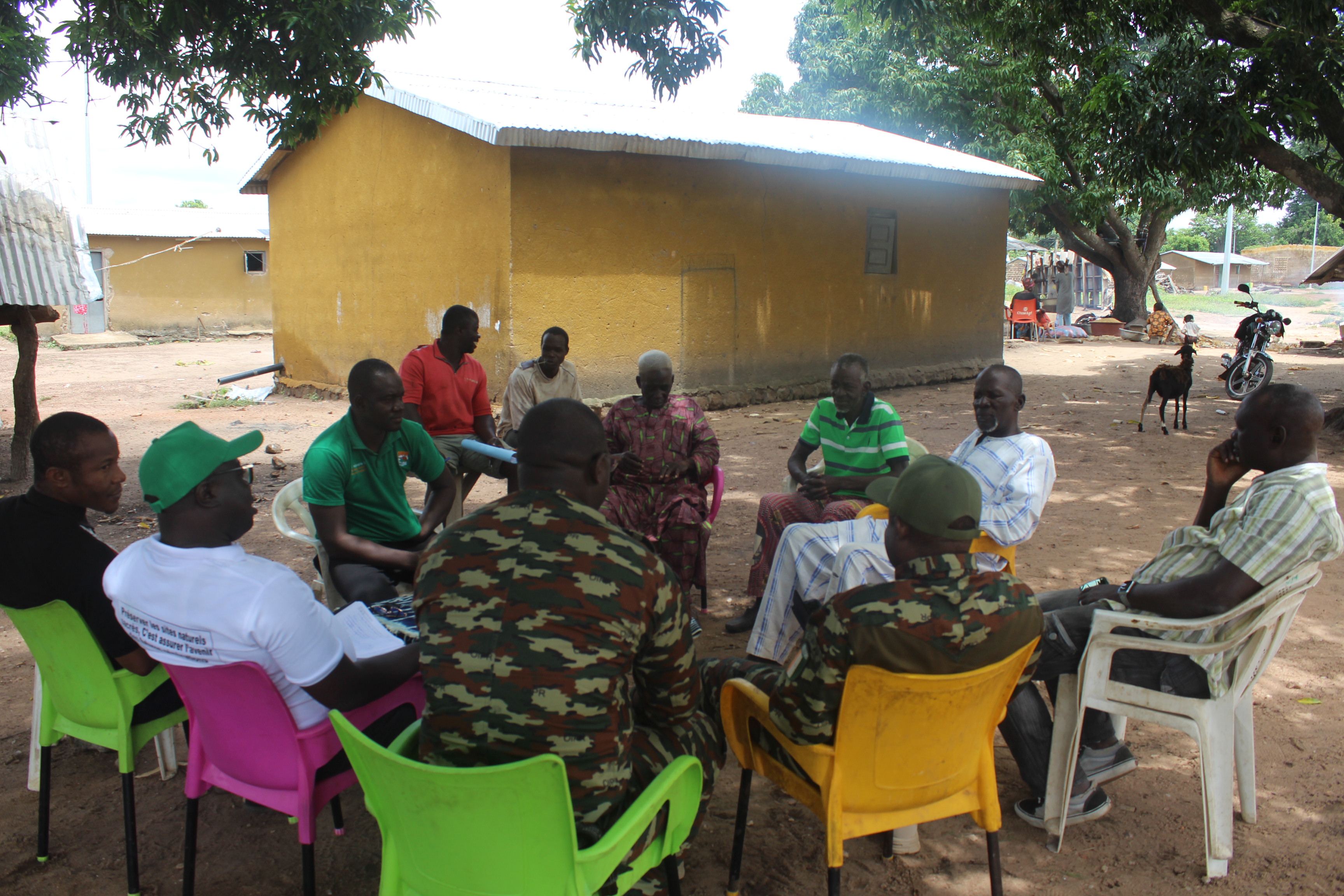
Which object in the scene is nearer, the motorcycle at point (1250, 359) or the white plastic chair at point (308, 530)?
the white plastic chair at point (308, 530)

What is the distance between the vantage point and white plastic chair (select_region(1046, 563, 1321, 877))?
2586 mm

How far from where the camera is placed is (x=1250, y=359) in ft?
42.4

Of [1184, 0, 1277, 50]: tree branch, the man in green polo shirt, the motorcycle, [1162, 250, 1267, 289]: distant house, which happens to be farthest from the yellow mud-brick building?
[1162, 250, 1267, 289]: distant house

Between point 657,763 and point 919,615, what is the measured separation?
0.70 meters

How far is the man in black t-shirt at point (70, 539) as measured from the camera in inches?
99.3

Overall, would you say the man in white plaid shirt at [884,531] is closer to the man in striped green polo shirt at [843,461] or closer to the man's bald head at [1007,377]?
the man's bald head at [1007,377]

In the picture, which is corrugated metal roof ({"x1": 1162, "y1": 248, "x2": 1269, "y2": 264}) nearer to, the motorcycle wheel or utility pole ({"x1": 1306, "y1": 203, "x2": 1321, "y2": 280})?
utility pole ({"x1": 1306, "y1": 203, "x2": 1321, "y2": 280})

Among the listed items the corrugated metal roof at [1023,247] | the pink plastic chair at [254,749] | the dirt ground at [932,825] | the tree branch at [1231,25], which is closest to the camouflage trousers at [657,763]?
the dirt ground at [932,825]

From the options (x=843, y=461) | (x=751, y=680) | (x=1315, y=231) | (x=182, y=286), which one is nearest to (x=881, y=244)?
(x=843, y=461)

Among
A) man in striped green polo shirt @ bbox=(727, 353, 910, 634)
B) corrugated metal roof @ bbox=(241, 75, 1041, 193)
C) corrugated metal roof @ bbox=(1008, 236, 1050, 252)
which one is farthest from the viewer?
corrugated metal roof @ bbox=(1008, 236, 1050, 252)

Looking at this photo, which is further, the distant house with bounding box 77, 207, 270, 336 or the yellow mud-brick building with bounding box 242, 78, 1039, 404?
the distant house with bounding box 77, 207, 270, 336

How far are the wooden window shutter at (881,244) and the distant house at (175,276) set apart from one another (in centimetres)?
1845

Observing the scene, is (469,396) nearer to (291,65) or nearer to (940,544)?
(291,65)

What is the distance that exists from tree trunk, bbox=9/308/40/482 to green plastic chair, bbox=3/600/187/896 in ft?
22.2
